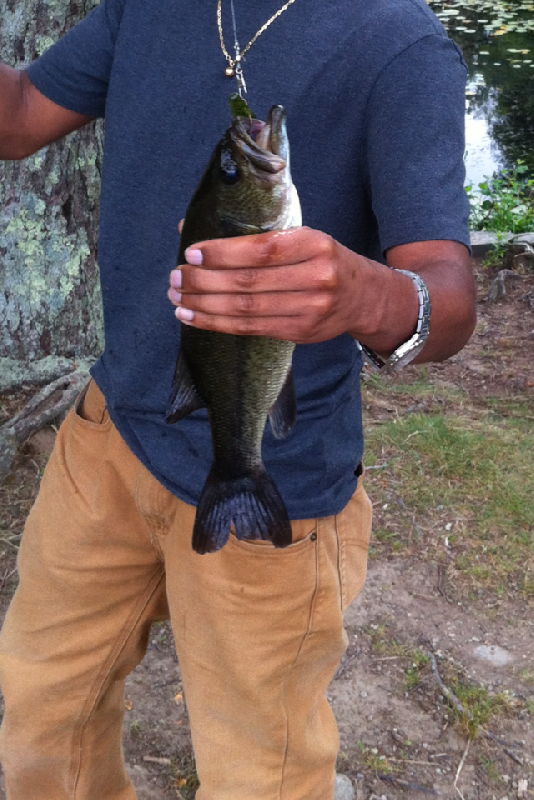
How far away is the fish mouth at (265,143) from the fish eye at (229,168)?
0.02 meters

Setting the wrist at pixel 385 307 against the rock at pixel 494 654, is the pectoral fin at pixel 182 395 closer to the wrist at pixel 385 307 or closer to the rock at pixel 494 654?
the wrist at pixel 385 307

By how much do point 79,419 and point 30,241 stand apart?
1744 mm

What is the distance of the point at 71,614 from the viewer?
2.06 metres

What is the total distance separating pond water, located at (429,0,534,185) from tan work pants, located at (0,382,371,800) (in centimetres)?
805

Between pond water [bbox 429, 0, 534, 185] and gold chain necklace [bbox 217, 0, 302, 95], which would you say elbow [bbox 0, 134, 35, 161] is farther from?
pond water [bbox 429, 0, 534, 185]

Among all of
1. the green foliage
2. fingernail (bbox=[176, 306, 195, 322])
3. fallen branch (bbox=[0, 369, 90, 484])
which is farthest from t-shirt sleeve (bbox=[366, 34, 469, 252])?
the green foliage

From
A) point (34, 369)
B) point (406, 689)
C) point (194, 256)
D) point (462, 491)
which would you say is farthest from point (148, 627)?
point (462, 491)

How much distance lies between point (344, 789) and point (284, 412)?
5.38 ft

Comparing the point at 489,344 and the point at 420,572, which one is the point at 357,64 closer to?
the point at 420,572

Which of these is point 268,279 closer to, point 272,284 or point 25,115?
point 272,284

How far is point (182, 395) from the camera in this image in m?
1.63

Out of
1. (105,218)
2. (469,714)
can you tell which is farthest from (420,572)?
(105,218)

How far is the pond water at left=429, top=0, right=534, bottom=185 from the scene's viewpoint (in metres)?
10.0

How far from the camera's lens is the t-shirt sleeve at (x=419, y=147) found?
1.56 m
